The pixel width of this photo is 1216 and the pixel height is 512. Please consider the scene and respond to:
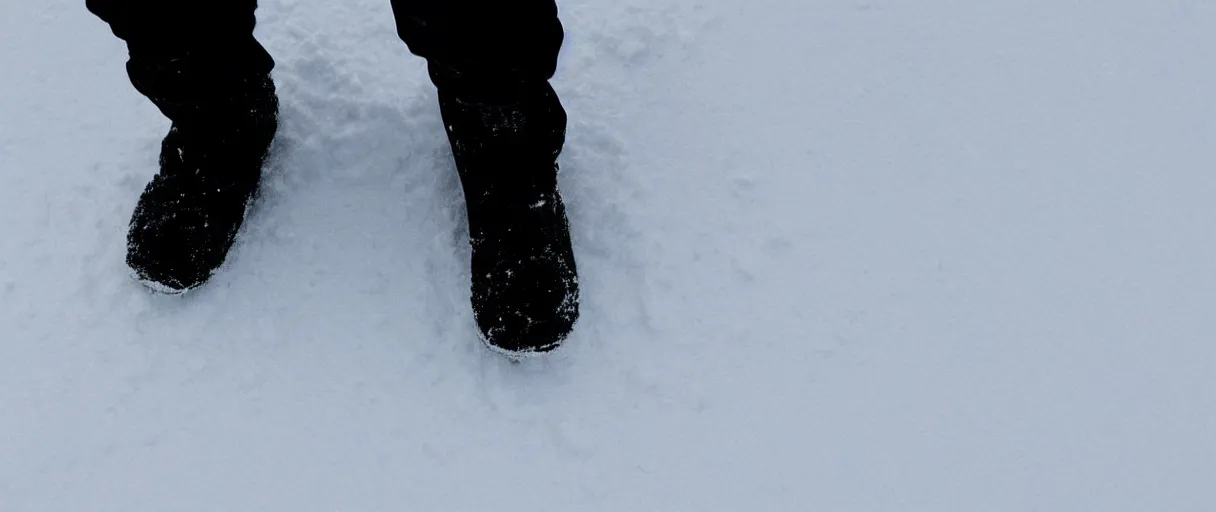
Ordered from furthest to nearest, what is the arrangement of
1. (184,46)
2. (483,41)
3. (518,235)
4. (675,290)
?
1. (675,290)
2. (518,235)
3. (184,46)
4. (483,41)

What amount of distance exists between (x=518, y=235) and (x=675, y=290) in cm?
28

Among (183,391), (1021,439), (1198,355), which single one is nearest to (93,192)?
(183,391)

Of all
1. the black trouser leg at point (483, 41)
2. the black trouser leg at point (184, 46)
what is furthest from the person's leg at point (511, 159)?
the black trouser leg at point (184, 46)

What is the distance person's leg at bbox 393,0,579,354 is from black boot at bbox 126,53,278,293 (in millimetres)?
318

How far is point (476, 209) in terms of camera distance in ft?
3.91

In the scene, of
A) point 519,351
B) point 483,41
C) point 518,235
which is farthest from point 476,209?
point 483,41

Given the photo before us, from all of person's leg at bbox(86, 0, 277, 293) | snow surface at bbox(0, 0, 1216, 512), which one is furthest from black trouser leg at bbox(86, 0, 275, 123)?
snow surface at bbox(0, 0, 1216, 512)

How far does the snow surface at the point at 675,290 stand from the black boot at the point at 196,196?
0.22ft

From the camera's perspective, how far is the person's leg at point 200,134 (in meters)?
1.04

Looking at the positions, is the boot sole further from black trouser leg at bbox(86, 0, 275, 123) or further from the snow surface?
black trouser leg at bbox(86, 0, 275, 123)

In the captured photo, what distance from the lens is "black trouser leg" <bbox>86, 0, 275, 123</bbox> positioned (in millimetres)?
977

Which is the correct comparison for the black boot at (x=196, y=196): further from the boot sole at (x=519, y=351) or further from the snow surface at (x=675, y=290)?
the boot sole at (x=519, y=351)

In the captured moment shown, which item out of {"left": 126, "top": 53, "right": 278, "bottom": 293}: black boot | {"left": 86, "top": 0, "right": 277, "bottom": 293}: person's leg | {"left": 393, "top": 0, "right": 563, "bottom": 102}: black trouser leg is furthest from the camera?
{"left": 126, "top": 53, "right": 278, "bottom": 293}: black boot

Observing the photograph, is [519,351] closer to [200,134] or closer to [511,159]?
[511,159]
